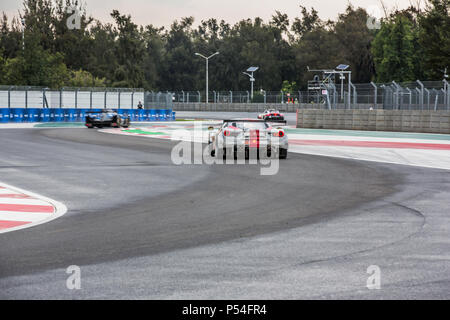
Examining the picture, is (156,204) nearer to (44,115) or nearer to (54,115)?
(44,115)

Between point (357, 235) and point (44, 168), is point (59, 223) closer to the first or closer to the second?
Result: point (357, 235)

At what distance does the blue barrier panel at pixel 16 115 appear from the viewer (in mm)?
49906

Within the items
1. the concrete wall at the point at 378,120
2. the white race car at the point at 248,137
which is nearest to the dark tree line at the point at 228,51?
the concrete wall at the point at 378,120

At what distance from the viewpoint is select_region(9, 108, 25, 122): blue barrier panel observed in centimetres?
4991

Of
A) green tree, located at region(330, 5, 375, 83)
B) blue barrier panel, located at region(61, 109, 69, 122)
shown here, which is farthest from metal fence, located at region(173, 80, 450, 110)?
green tree, located at region(330, 5, 375, 83)

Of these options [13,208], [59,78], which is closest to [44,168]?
[13,208]

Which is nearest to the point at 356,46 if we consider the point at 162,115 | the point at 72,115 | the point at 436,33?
the point at 436,33

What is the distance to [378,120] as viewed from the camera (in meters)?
37.3

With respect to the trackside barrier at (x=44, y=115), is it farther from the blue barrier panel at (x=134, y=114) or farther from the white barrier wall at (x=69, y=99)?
the blue barrier panel at (x=134, y=114)

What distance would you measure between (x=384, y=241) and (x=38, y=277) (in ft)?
12.7

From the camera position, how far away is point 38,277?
616 cm

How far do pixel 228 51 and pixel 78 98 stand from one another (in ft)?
221

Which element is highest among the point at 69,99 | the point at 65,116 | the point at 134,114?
the point at 69,99

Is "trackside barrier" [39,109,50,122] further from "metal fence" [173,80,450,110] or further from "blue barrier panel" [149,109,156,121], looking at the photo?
"metal fence" [173,80,450,110]
